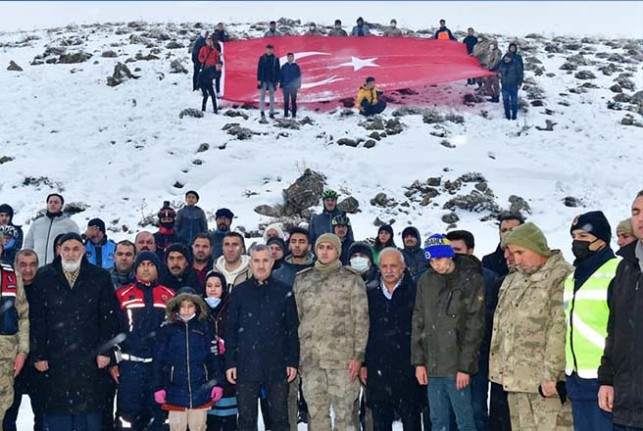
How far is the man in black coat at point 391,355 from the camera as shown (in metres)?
6.02

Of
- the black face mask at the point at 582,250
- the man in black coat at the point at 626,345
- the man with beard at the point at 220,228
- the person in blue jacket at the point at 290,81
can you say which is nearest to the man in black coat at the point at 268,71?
the person in blue jacket at the point at 290,81

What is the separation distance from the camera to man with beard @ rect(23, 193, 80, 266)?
365 inches

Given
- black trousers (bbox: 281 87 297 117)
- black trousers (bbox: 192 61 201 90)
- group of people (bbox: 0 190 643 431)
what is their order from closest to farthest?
group of people (bbox: 0 190 643 431) → black trousers (bbox: 281 87 297 117) → black trousers (bbox: 192 61 201 90)

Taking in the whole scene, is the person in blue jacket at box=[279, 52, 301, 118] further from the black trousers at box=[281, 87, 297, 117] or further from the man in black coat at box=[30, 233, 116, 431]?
the man in black coat at box=[30, 233, 116, 431]

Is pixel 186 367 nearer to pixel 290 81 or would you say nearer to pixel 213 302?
pixel 213 302

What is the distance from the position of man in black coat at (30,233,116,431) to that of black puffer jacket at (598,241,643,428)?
4.06 metres

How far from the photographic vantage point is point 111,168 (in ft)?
60.1

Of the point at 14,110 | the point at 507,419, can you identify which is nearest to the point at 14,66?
the point at 14,110

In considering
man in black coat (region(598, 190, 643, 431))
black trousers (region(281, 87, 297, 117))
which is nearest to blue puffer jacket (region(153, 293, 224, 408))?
man in black coat (region(598, 190, 643, 431))

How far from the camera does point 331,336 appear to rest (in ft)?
19.9

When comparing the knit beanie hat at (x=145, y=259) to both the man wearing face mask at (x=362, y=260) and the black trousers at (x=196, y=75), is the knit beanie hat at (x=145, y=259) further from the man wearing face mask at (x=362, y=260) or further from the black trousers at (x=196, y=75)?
the black trousers at (x=196, y=75)

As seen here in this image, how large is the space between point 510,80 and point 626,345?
16.2 meters

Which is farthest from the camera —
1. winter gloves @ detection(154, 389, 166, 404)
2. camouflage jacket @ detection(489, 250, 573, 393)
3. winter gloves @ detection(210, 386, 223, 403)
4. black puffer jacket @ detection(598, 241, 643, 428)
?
winter gloves @ detection(210, 386, 223, 403)

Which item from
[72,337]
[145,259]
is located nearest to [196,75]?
[145,259]
